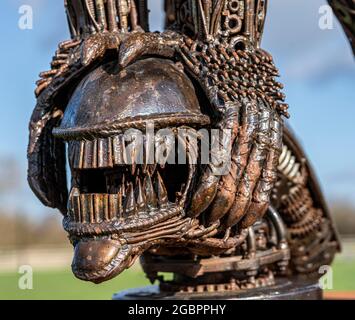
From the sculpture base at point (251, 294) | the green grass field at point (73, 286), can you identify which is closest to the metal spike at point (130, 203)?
the sculpture base at point (251, 294)

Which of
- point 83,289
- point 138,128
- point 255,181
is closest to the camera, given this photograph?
point 138,128

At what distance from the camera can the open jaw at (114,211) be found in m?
1.10

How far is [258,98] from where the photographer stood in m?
1.26

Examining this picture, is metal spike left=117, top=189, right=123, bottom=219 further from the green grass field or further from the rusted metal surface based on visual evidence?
the green grass field

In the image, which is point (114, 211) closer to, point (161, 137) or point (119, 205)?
point (119, 205)

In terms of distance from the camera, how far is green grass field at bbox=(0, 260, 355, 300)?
492 centimetres

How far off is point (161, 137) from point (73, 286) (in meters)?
5.16

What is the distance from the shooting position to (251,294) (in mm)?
1429

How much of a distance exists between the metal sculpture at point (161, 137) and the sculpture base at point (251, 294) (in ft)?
0.14

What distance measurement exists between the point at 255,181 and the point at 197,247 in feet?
0.58

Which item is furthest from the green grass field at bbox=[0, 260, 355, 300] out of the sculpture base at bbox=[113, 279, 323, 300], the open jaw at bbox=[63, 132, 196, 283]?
the open jaw at bbox=[63, 132, 196, 283]

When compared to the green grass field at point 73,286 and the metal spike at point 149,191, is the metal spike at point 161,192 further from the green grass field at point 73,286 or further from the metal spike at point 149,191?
the green grass field at point 73,286
